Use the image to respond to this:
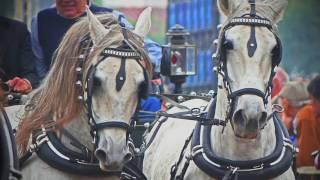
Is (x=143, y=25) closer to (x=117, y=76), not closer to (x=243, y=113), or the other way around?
(x=117, y=76)

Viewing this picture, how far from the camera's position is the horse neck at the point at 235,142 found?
24.8 ft

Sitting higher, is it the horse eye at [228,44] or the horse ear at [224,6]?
the horse ear at [224,6]

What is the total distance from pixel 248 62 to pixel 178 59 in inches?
135

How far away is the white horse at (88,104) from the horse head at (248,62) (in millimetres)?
552

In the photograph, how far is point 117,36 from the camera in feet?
23.4

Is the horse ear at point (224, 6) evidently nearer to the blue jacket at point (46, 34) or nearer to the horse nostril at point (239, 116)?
the horse nostril at point (239, 116)

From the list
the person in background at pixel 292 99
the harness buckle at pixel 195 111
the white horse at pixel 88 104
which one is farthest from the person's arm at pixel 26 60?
the person in background at pixel 292 99

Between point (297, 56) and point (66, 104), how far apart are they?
843 inches

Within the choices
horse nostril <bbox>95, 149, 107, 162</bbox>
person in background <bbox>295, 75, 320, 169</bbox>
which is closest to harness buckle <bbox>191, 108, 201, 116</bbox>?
horse nostril <bbox>95, 149, 107, 162</bbox>

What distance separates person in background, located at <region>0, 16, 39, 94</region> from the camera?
8.66m

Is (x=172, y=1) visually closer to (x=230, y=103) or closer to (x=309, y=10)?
(x=309, y=10)

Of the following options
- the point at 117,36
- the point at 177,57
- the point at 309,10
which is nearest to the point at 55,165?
the point at 117,36

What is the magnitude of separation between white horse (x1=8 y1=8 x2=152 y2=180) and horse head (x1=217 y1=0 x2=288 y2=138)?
55 centimetres

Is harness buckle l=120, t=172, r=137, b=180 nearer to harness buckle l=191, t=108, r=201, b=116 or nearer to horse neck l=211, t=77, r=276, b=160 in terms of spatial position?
horse neck l=211, t=77, r=276, b=160
